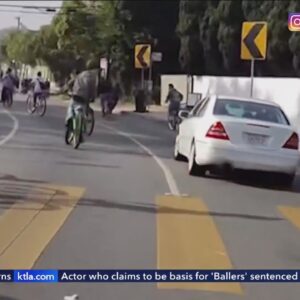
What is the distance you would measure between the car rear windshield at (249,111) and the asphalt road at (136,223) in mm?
1111

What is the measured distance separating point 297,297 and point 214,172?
9.01 m

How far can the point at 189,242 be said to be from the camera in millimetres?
8695

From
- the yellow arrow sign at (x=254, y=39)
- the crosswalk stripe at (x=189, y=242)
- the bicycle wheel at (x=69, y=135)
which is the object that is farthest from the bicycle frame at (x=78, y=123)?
the crosswalk stripe at (x=189, y=242)

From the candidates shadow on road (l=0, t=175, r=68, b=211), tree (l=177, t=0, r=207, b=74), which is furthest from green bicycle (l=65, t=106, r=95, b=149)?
tree (l=177, t=0, r=207, b=74)

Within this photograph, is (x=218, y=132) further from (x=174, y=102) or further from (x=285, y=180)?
(x=174, y=102)

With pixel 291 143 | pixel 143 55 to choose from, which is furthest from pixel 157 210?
pixel 143 55

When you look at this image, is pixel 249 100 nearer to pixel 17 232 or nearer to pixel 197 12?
pixel 17 232

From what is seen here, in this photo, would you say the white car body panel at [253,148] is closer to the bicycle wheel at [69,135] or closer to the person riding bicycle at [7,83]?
the bicycle wheel at [69,135]

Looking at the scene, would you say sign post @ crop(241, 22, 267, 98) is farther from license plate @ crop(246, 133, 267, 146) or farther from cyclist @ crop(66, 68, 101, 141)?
license plate @ crop(246, 133, 267, 146)

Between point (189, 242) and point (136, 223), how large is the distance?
112cm

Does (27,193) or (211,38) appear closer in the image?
(27,193)

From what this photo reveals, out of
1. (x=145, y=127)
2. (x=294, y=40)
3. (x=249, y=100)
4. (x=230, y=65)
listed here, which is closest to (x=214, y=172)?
(x=249, y=100)

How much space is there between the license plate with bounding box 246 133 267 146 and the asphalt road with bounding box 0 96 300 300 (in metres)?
0.72

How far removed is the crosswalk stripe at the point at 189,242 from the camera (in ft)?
23.0
